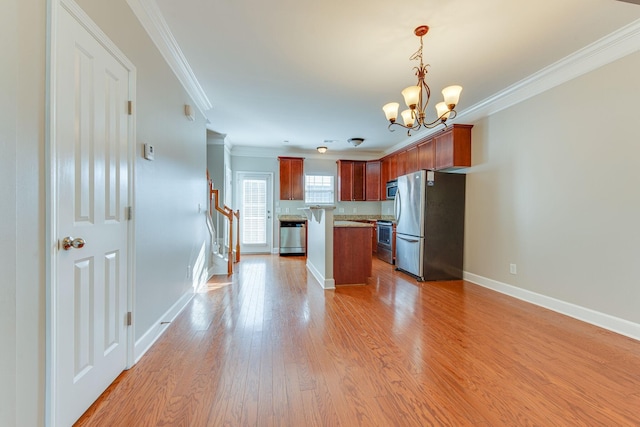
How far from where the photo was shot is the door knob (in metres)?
1.25

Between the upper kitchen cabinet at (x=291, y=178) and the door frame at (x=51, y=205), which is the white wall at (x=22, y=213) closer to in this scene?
the door frame at (x=51, y=205)

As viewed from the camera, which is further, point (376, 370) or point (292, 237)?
point (292, 237)

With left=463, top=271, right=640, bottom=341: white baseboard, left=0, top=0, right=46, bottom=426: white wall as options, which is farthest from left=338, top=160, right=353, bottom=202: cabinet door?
left=0, top=0, right=46, bottom=426: white wall

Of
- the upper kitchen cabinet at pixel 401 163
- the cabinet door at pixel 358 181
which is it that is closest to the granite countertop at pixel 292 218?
the cabinet door at pixel 358 181

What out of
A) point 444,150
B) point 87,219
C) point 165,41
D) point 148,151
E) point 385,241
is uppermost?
point 165,41

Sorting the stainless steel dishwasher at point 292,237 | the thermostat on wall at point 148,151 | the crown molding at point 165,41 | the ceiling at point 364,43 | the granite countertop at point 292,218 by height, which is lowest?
the stainless steel dishwasher at point 292,237

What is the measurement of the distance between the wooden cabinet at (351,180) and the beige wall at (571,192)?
10.5ft

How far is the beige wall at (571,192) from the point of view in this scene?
7.66 ft

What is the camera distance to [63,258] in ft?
4.11

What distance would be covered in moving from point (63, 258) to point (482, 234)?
4484 millimetres

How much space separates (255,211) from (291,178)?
4.07ft

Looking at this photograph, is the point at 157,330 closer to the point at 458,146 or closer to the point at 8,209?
the point at 8,209

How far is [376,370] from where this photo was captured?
5.85 feet

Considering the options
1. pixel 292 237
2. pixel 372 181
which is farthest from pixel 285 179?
pixel 372 181
